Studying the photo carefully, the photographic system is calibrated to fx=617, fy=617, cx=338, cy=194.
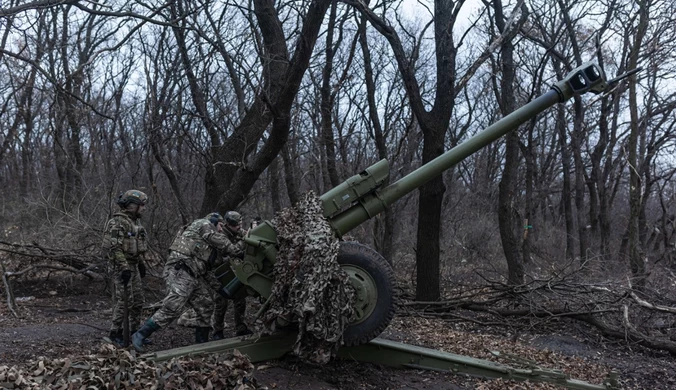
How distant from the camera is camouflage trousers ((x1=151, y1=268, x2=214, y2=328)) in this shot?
6.87 m

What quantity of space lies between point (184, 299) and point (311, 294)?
207 cm

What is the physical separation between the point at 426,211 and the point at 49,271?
6499mm

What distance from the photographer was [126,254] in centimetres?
749

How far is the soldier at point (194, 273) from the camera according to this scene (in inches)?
269

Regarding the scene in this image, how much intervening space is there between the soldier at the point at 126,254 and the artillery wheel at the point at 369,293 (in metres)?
2.83

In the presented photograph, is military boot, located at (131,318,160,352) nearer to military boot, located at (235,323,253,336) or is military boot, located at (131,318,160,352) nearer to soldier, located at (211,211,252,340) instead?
soldier, located at (211,211,252,340)

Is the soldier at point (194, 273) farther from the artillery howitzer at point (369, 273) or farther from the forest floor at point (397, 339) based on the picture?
the forest floor at point (397, 339)

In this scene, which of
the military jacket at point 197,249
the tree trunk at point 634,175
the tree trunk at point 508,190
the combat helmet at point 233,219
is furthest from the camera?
the tree trunk at point 634,175

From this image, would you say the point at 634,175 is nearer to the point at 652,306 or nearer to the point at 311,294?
the point at 652,306

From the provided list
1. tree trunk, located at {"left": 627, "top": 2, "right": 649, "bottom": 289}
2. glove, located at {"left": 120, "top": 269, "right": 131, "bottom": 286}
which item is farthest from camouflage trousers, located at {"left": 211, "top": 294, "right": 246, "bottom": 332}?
tree trunk, located at {"left": 627, "top": 2, "right": 649, "bottom": 289}

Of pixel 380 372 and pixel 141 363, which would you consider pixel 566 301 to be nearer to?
pixel 380 372

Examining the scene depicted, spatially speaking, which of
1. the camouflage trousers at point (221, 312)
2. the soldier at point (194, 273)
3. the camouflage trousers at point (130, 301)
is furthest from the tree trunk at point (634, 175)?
the camouflage trousers at point (130, 301)

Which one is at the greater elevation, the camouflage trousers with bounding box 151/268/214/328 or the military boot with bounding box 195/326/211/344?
the camouflage trousers with bounding box 151/268/214/328

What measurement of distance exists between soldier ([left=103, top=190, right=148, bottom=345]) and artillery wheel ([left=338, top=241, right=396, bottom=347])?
283 cm
